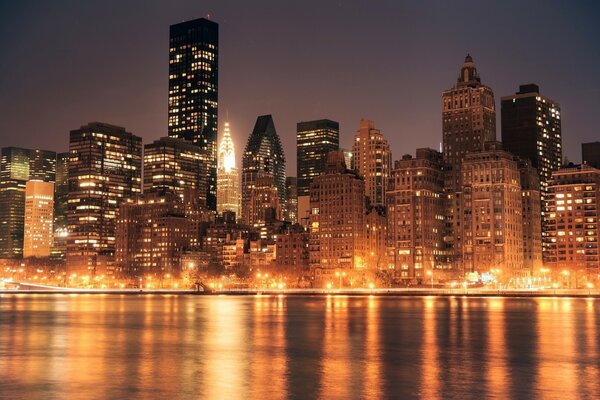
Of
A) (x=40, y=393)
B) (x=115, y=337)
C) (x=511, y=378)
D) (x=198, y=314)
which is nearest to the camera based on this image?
(x=40, y=393)

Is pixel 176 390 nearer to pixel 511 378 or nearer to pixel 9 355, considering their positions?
pixel 511 378

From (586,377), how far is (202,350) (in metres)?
31.5

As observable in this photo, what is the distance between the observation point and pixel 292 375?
5434 cm

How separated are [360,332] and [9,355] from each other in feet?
120

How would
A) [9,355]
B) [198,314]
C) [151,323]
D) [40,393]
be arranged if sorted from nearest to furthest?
[40,393] → [9,355] → [151,323] → [198,314]

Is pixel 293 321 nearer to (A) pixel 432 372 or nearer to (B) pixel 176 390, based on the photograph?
(A) pixel 432 372

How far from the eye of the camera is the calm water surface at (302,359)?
4834 centimetres

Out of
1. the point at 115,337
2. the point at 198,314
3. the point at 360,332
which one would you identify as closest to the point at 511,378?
the point at 360,332

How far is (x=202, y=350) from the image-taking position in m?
70.4

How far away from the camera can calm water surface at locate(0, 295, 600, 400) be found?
48344 millimetres

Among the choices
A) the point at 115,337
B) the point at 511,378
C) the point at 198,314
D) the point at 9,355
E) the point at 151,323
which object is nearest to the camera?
the point at 511,378

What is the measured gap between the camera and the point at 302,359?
63.6 metres

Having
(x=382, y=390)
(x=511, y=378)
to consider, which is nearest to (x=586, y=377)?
(x=511, y=378)

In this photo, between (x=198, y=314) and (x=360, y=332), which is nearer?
(x=360, y=332)
